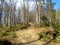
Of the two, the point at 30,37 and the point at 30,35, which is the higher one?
the point at 30,35

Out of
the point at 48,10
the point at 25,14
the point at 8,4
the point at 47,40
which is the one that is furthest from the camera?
the point at 25,14

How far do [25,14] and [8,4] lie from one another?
7.50 metres

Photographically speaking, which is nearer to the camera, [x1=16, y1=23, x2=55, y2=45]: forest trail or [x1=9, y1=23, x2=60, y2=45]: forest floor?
[x1=9, y1=23, x2=60, y2=45]: forest floor

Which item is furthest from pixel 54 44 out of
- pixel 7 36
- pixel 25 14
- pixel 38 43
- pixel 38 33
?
pixel 25 14

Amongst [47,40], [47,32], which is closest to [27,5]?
[47,32]

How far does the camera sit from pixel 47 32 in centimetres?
2962

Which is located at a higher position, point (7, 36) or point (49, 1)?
point (49, 1)

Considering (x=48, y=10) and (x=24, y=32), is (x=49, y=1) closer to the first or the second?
(x=48, y=10)

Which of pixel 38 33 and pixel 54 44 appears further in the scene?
pixel 38 33

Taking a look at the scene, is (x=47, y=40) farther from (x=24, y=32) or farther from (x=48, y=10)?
(x=48, y=10)

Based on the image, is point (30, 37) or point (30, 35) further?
point (30, 35)

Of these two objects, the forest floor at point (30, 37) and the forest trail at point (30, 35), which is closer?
the forest floor at point (30, 37)

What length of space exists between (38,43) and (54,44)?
224 cm

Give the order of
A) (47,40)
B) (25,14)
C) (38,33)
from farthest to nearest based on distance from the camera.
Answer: (25,14)
(38,33)
(47,40)
